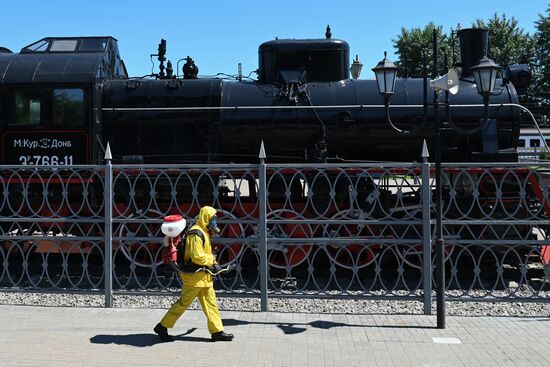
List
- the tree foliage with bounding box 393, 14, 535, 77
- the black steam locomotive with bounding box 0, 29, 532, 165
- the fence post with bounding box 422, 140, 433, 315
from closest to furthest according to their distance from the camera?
the fence post with bounding box 422, 140, 433, 315
the black steam locomotive with bounding box 0, 29, 532, 165
the tree foliage with bounding box 393, 14, 535, 77

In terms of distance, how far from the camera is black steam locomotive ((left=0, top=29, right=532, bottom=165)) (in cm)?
828

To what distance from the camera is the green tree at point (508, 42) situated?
137ft

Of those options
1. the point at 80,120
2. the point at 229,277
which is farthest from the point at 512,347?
the point at 80,120

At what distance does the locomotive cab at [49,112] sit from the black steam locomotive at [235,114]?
0.02 m

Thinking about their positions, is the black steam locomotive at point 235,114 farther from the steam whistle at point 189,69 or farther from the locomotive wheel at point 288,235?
the locomotive wheel at point 288,235

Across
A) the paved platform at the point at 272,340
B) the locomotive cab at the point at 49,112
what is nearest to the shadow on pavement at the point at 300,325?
the paved platform at the point at 272,340

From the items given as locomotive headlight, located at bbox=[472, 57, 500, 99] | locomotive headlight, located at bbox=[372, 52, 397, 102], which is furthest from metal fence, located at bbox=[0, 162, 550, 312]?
locomotive headlight, located at bbox=[472, 57, 500, 99]

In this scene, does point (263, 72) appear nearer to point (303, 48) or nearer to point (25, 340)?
point (303, 48)

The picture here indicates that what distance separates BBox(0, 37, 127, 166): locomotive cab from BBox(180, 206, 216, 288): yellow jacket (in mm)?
3557

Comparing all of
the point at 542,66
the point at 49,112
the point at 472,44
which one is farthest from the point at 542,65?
the point at 49,112

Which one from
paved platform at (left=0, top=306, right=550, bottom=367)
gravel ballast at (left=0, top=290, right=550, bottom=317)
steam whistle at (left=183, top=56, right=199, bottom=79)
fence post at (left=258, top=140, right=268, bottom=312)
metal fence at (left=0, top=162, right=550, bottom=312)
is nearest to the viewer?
paved platform at (left=0, top=306, right=550, bottom=367)

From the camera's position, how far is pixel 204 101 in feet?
28.3

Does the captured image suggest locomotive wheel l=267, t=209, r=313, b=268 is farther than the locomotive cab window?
No

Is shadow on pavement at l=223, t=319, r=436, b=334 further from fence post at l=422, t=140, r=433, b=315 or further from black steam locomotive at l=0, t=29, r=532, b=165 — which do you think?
black steam locomotive at l=0, t=29, r=532, b=165
